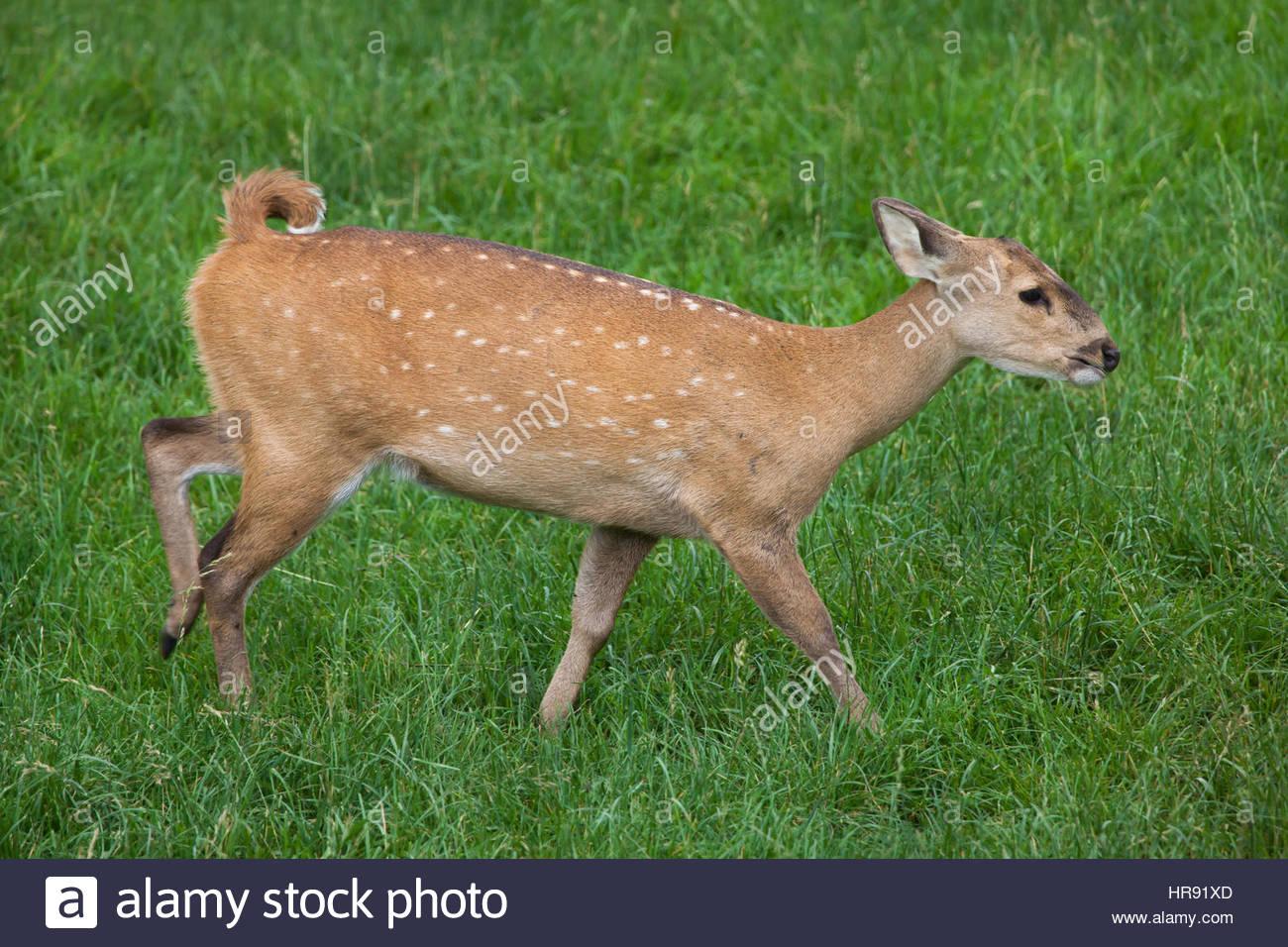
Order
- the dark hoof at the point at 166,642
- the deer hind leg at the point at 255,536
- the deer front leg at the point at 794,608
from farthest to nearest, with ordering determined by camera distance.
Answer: the dark hoof at the point at 166,642, the deer hind leg at the point at 255,536, the deer front leg at the point at 794,608

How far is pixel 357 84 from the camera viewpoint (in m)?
9.35

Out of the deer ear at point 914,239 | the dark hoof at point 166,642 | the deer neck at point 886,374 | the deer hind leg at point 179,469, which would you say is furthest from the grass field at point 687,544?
the deer ear at point 914,239

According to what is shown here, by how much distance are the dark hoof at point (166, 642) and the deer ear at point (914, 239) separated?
2.69 metres

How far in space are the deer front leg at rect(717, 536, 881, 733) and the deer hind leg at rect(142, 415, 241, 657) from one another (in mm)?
1784

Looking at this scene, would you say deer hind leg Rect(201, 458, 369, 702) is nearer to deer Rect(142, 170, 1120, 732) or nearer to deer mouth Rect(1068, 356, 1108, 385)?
deer Rect(142, 170, 1120, 732)

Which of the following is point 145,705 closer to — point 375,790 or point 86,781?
point 86,781

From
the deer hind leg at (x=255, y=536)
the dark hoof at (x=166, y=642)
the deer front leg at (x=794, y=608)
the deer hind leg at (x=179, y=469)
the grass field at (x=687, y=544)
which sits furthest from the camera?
the deer hind leg at (x=179, y=469)

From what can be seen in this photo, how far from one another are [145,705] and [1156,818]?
10.2 feet

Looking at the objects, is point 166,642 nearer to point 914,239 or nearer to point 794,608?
point 794,608

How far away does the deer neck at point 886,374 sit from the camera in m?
5.73

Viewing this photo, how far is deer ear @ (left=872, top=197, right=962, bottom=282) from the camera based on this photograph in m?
5.69

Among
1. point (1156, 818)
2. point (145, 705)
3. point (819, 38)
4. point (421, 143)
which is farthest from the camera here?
point (819, 38)

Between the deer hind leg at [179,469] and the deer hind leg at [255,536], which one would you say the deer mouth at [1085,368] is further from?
the deer hind leg at [179,469]

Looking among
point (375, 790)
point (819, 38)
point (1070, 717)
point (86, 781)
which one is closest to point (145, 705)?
point (86, 781)
